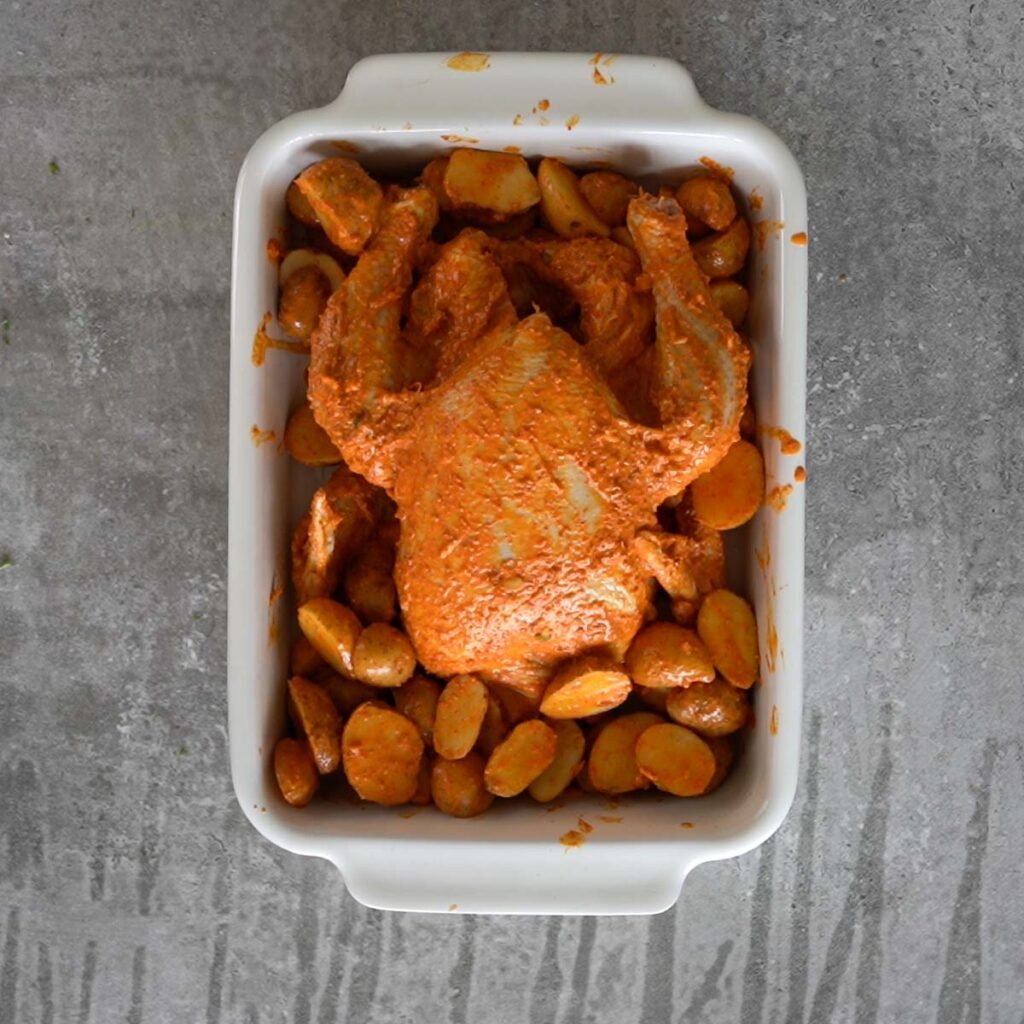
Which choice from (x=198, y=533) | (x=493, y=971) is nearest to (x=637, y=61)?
(x=198, y=533)

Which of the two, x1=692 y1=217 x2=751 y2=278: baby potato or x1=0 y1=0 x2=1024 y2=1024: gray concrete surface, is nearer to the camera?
x1=692 y1=217 x2=751 y2=278: baby potato

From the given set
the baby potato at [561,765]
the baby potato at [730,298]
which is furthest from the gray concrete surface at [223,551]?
the baby potato at [561,765]

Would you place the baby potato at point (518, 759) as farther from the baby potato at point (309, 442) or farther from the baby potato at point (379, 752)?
the baby potato at point (309, 442)

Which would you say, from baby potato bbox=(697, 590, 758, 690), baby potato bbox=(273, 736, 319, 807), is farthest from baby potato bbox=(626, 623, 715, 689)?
baby potato bbox=(273, 736, 319, 807)

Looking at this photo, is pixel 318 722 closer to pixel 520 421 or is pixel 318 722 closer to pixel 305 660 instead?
pixel 305 660

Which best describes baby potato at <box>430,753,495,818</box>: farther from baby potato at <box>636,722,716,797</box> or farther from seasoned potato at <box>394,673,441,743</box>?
baby potato at <box>636,722,716,797</box>

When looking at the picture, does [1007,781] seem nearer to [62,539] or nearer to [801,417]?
[801,417]
